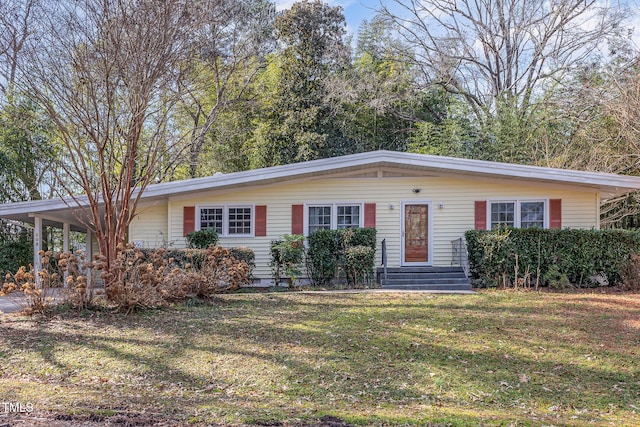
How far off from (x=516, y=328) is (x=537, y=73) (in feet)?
54.8

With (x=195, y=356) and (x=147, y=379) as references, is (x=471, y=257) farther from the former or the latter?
(x=147, y=379)

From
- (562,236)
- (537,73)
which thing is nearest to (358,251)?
(562,236)

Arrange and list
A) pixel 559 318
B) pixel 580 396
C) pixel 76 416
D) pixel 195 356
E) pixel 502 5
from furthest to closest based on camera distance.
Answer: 1. pixel 502 5
2. pixel 559 318
3. pixel 195 356
4. pixel 580 396
5. pixel 76 416

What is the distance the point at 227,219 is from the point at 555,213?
323 inches

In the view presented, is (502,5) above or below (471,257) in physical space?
above

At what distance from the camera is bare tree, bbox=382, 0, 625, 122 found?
18812mm

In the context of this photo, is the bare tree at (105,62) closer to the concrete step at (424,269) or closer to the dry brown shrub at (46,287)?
the dry brown shrub at (46,287)

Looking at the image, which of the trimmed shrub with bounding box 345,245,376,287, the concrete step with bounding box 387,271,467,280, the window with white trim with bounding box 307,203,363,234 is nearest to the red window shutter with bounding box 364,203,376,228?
the window with white trim with bounding box 307,203,363,234

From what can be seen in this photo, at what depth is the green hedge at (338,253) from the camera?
10977 mm

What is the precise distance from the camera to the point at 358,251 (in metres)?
10.8

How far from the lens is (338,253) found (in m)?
11.1

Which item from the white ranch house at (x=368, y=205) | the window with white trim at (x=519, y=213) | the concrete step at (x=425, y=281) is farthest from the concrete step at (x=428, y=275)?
the window with white trim at (x=519, y=213)

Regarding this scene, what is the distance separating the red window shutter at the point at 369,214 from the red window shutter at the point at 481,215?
253 centimetres

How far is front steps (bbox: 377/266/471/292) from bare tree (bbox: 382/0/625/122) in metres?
9.85
